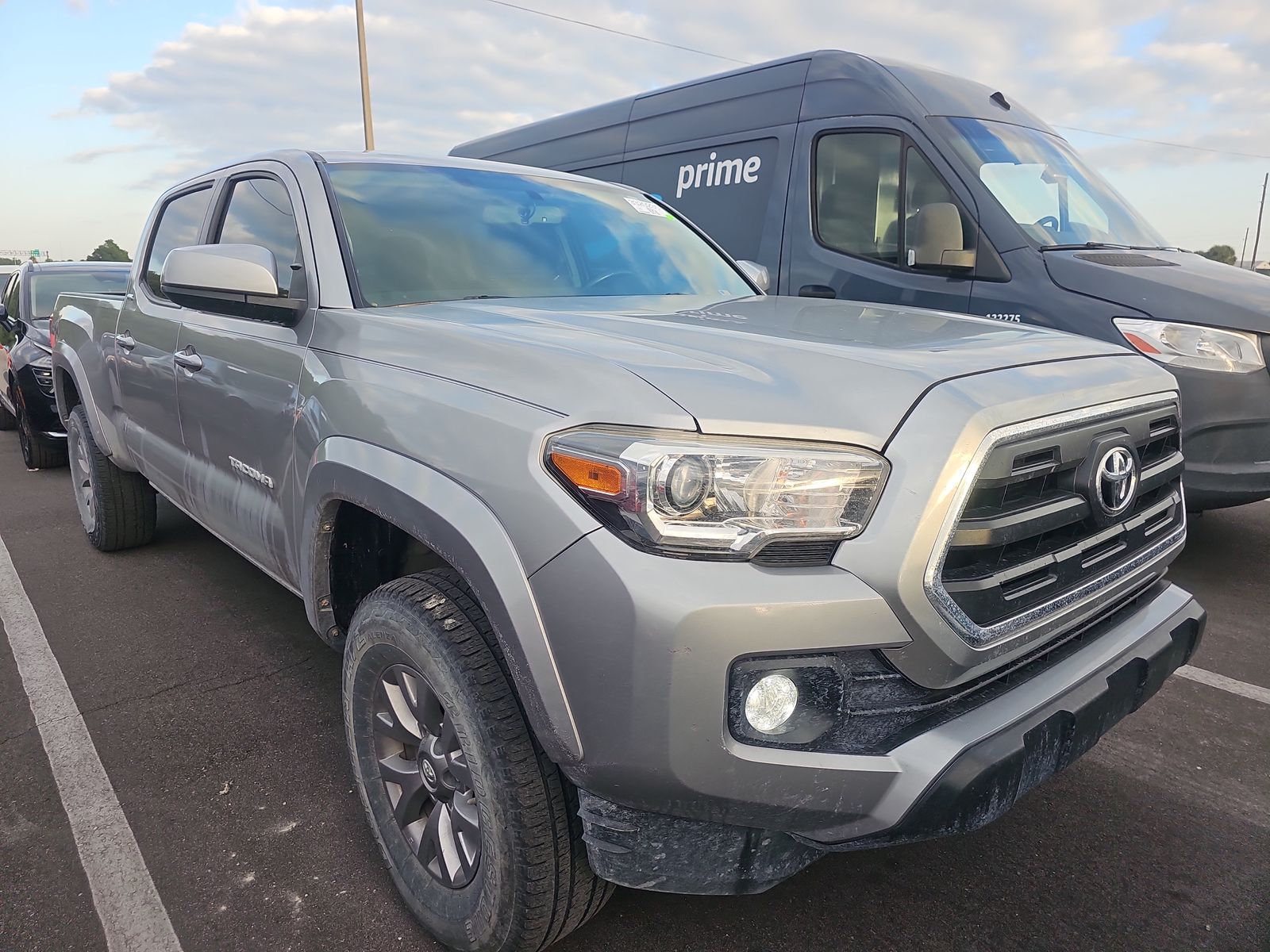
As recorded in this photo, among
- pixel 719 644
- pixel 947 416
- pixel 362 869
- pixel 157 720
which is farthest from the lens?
pixel 157 720

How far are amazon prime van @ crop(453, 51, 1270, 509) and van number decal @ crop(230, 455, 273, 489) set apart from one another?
3.31m

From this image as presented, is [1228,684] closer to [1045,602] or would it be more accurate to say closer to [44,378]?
[1045,602]

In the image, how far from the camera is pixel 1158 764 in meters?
2.70

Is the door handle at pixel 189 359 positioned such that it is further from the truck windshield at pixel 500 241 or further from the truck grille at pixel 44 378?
the truck grille at pixel 44 378

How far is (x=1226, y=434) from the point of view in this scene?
3.87 metres

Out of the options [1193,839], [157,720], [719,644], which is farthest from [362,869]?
[1193,839]

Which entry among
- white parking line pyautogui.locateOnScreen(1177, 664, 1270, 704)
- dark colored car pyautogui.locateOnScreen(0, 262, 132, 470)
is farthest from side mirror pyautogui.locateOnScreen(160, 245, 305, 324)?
dark colored car pyautogui.locateOnScreen(0, 262, 132, 470)

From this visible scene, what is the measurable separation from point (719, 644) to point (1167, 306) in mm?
3445

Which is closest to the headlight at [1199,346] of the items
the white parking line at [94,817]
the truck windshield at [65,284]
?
the white parking line at [94,817]

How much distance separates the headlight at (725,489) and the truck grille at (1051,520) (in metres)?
0.21

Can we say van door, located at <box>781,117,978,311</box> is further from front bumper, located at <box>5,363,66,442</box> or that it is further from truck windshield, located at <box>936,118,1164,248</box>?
front bumper, located at <box>5,363,66,442</box>

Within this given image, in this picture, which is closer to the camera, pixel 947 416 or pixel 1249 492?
pixel 947 416

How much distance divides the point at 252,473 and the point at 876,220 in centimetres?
365

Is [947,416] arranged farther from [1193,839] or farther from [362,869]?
[362,869]
